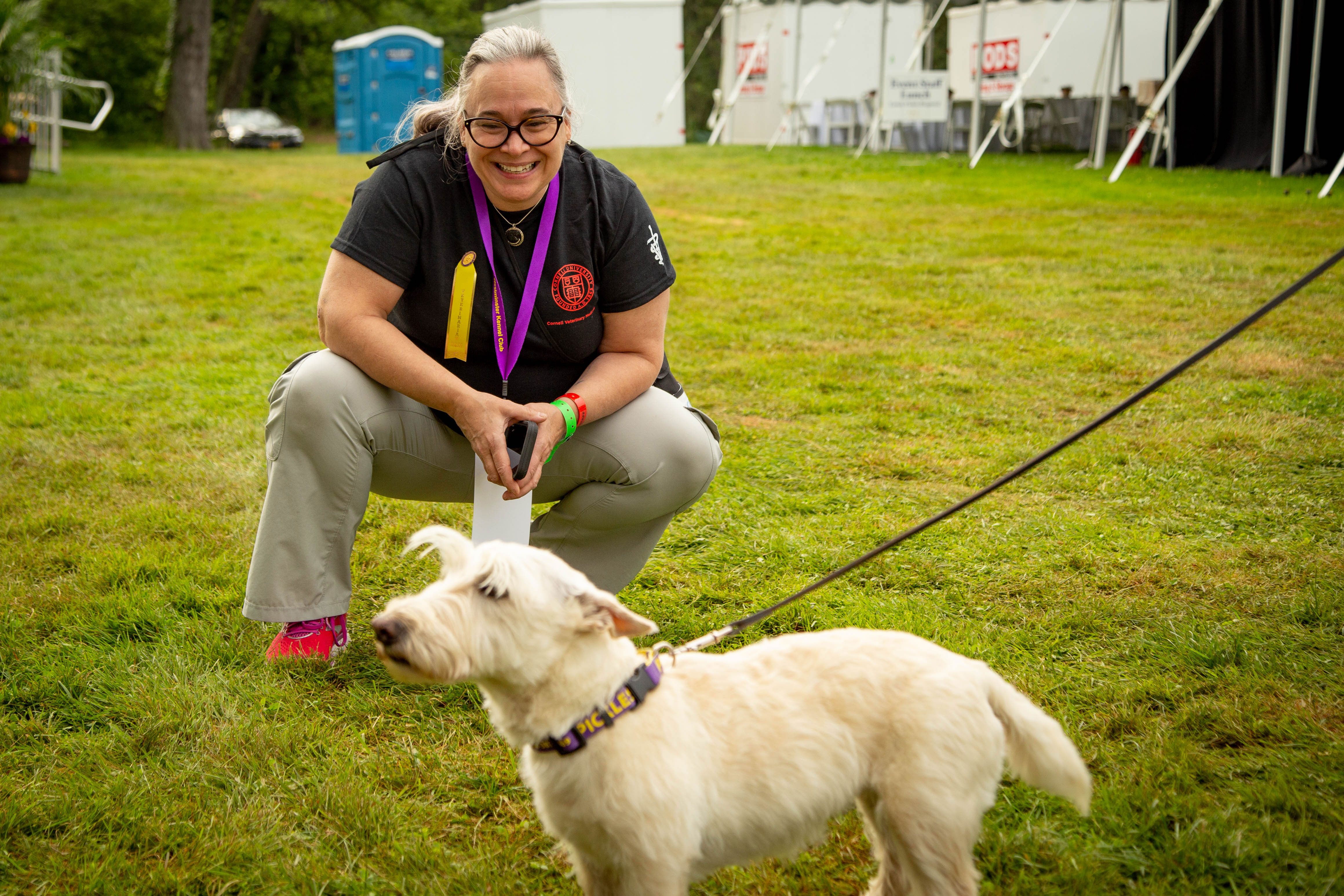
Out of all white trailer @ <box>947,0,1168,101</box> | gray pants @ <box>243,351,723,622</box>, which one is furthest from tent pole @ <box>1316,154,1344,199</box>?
gray pants @ <box>243,351,723,622</box>

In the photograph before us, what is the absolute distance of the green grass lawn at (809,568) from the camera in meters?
2.14

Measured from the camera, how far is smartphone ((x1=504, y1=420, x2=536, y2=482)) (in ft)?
8.34

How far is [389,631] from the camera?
5.18 feet

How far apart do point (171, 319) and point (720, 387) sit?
4296 millimetres

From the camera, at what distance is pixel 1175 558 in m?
3.41

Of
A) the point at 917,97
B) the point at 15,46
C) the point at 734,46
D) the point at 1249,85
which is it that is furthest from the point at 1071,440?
the point at 734,46

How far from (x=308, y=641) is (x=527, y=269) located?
4.02 ft

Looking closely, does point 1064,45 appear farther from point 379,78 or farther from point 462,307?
point 462,307

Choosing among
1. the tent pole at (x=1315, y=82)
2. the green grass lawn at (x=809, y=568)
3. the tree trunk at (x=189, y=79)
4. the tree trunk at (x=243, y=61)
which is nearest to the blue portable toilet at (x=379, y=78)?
the tree trunk at (x=189, y=79)

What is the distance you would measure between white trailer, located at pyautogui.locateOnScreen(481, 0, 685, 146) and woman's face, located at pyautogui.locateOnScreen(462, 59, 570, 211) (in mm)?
23247

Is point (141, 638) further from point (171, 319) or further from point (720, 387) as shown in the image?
point (171, 319)

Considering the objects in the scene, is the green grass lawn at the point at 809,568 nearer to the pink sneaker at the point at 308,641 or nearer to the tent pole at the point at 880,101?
the pink sneaker at the point at 308,641

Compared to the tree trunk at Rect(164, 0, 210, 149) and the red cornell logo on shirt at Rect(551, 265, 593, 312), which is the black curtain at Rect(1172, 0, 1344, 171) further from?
the tree trunk at Rect(164, 0, 210, 149)

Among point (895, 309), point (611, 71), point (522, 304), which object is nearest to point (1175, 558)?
point (522, 304)
